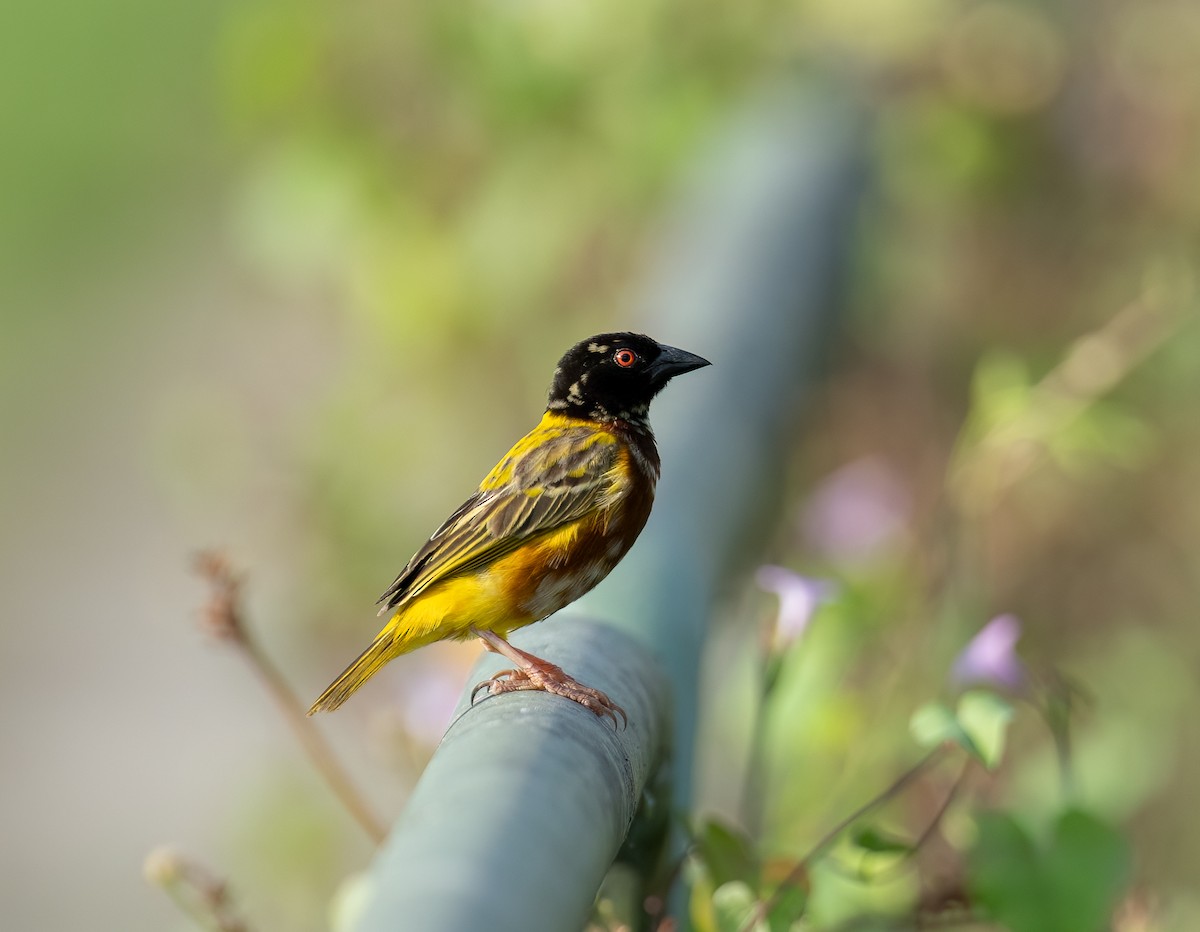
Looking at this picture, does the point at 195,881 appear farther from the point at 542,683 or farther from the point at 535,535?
the point at 535,535

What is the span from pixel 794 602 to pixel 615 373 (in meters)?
0.54

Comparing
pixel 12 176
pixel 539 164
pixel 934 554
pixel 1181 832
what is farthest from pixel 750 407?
pixel 12 176

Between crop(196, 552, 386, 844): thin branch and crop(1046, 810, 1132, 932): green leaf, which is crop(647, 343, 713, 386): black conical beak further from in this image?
crop(1046, 810, 1132, 932): green leaf

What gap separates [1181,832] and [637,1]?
2.92m

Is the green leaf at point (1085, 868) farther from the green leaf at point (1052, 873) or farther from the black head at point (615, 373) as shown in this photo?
the black head at point (615, 373)

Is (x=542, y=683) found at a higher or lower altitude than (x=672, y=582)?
higher

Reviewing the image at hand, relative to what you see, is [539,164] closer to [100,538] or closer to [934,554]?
[934,554]

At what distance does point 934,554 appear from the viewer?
12.3 feet

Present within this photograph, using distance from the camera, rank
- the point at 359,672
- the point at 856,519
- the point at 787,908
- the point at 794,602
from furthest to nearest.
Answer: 1. the point at 856,519
2. the point at 359,672
3. the point at 794,602
4. the point at 787,908

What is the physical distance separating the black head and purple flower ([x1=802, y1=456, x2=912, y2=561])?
88cm

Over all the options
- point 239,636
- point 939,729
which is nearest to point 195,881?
point 239,636

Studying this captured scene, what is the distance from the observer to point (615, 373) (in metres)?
2.78

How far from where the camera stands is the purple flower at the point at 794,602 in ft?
7.98

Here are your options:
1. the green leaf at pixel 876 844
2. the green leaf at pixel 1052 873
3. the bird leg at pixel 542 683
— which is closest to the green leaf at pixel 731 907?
the green leaf at pixel 876 844
